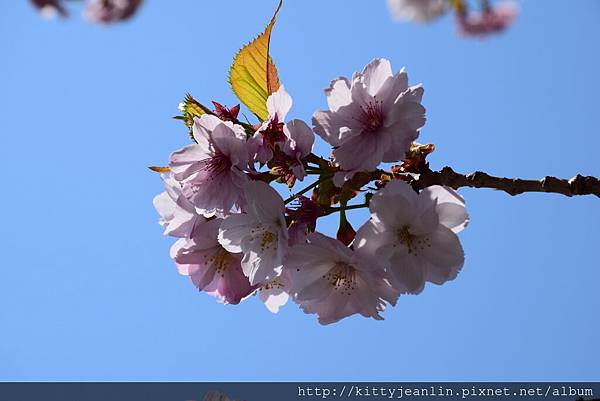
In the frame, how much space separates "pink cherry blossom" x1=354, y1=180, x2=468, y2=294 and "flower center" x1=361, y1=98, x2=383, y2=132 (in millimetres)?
95

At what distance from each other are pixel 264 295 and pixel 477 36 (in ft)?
2.36

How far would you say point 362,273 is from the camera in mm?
683

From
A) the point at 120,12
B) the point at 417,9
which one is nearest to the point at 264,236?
the point at 417,9

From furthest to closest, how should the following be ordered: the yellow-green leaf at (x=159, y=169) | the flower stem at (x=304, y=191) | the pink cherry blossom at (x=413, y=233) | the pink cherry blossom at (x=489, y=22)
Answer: the pink cherry blossom at (x=489, y=22) < the yellow-green leaf at (x=159, y=169) < the flower stem at (x=304, y=191) < the pink cherry blossom at (x=413, y=233)

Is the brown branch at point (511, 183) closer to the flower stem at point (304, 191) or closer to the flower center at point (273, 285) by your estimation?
the flower stem at point (304, 191)

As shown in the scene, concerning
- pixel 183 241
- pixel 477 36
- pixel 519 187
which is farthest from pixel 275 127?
pixel 477 36

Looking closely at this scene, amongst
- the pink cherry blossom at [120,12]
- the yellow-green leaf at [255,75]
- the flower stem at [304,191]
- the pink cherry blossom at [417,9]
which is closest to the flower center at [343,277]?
the flower stem at [304,191]

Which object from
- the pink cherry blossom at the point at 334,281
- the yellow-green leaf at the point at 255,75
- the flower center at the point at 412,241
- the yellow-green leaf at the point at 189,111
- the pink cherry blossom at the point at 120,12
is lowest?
the pink cherry blossom at the point at 334,281

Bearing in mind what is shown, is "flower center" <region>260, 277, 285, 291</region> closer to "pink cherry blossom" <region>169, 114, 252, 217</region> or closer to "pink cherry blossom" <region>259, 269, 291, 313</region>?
"pink cherry blossom" <region>259, 269, 291, 313</region>

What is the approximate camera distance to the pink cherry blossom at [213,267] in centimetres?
78

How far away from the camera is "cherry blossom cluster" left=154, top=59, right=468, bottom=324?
66 cm

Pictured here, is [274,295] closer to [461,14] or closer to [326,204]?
[326,204]

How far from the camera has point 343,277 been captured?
2.38 ft

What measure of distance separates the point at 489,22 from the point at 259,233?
2.47 ft
